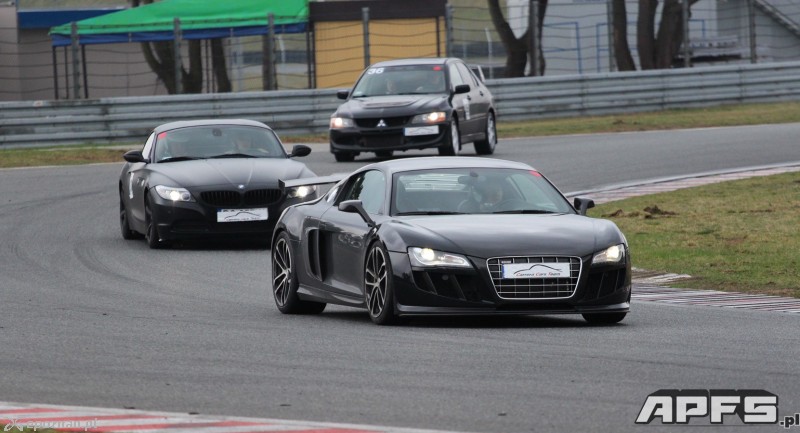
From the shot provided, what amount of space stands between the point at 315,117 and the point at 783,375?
77.0ft

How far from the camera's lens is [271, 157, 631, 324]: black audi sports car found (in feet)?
32.4

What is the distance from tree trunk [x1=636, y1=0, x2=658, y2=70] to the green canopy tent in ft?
27.3

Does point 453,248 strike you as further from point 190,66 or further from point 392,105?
point 190,66

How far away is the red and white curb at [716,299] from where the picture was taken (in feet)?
37.7

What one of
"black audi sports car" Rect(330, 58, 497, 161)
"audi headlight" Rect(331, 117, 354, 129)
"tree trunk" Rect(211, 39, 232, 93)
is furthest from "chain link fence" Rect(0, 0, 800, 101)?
"audi headlight" Rect(331, 117, 354, 129)

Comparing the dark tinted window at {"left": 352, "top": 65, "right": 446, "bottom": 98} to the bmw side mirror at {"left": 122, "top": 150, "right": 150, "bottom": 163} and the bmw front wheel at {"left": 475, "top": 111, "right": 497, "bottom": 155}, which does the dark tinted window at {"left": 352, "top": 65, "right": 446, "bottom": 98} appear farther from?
the bmw side mirror at {"left": 122, "top": 150, "right": 150, "bottom": 163}

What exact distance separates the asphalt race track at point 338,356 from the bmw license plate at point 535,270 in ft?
1.13

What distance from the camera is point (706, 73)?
34.1 m

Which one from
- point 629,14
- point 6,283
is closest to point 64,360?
point 6,283

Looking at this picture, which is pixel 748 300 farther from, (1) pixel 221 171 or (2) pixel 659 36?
(2) pixel 659 36

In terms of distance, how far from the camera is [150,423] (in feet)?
22.0

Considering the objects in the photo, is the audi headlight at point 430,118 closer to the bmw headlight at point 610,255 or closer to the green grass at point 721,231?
the green grass at point 721,231

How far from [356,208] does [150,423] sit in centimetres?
421

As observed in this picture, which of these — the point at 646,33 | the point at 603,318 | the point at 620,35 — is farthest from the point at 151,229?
the point at 646,33
